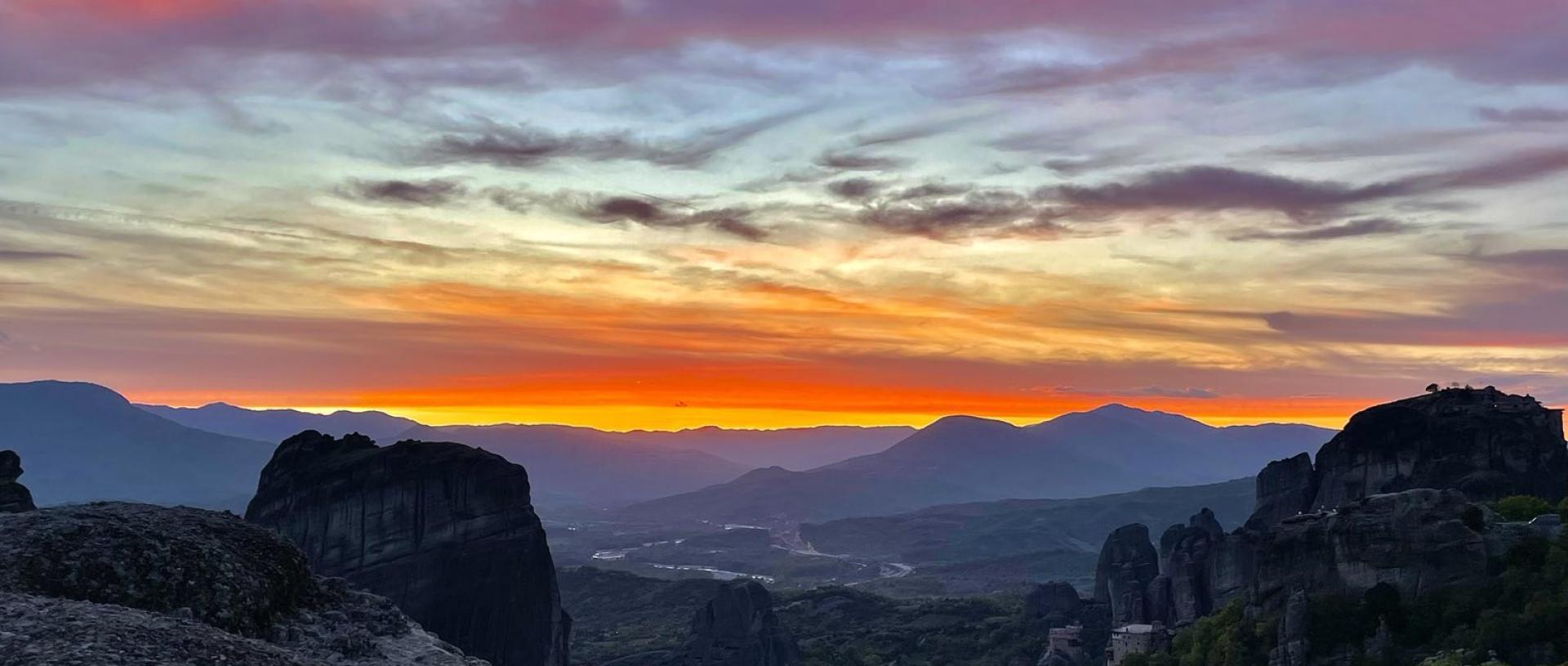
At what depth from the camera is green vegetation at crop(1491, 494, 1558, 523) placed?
140 m

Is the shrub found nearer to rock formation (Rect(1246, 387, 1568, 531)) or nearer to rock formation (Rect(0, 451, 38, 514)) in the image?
rock formation (Rect(1246, 387, 1568, 531))

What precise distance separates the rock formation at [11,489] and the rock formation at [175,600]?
1971 inches

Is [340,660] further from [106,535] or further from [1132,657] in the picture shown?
[1132,657]

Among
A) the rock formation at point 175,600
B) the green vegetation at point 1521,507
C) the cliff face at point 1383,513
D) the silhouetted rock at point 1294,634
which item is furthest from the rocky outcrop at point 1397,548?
the rock formation at point 175,600

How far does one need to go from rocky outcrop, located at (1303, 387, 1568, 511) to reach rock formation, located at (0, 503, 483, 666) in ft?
441

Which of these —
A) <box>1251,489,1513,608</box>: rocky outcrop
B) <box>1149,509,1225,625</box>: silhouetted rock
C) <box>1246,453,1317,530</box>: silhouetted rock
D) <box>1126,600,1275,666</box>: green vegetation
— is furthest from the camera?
<box>1246,453,1317,530</box>: silhouetted rock

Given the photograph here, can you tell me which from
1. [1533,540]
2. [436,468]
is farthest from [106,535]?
[1533,540]

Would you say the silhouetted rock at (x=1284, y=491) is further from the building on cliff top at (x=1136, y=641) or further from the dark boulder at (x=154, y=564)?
the dark boulder at (x=154, y=564)

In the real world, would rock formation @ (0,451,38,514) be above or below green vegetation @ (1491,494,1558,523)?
below

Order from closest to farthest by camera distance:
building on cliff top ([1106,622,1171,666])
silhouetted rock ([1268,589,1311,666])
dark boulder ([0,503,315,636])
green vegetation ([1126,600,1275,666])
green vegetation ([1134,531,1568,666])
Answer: dark boulder ([0,503,315,636]), green vegetation ([1134,531,1568,666]), silhouetted rock ([1268,589,1311,666]), green vegetation ([1126,600,1275,666]), building on cliff top ([1106,622,1171,666])

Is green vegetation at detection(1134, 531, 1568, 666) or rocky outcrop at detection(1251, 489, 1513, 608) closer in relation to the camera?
green vegetation at detection(1134, 531, 1568, 666)

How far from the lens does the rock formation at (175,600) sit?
140 feet

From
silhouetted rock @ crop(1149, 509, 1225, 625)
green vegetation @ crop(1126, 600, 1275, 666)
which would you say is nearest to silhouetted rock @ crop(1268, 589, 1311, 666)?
green vegetation @ crop(1126, 600, 1275, 666)

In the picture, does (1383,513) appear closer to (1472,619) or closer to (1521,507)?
(1472,619)
